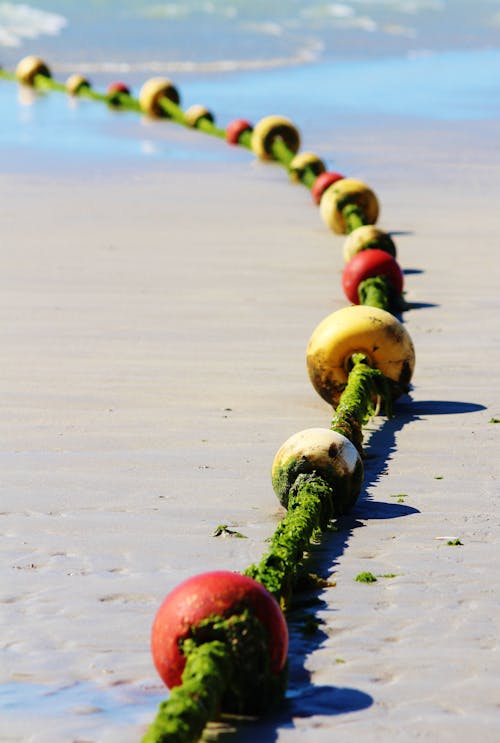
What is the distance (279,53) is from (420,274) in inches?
1039

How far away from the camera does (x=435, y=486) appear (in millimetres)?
6363

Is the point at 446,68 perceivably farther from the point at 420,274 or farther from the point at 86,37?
the point at 420,274

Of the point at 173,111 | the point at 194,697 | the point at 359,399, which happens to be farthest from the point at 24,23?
the point at 194,697

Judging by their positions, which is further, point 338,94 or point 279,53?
point 279,53

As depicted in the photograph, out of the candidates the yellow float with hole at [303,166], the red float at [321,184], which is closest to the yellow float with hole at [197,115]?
the yellow float with hole at [303,166]

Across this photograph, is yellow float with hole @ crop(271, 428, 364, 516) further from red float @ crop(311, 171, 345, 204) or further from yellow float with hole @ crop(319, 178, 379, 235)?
red float @ crop(311, 171, 345, 204)

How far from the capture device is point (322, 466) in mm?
5980

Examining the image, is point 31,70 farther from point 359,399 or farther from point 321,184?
point 359,399

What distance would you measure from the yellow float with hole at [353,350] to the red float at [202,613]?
3200 mm

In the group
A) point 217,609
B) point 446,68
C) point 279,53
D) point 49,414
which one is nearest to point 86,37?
point 279,53

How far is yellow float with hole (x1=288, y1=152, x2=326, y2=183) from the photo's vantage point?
15527 mm

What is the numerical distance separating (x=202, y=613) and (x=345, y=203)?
28.6 ft

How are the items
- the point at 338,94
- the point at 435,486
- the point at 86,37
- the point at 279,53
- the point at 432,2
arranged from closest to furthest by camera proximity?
the point at 435,486, the point at 338,94, the point at 279,53, the point at 86,37, the point at 432,2

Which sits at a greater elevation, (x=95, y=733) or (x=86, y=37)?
(x=95, y=733)
